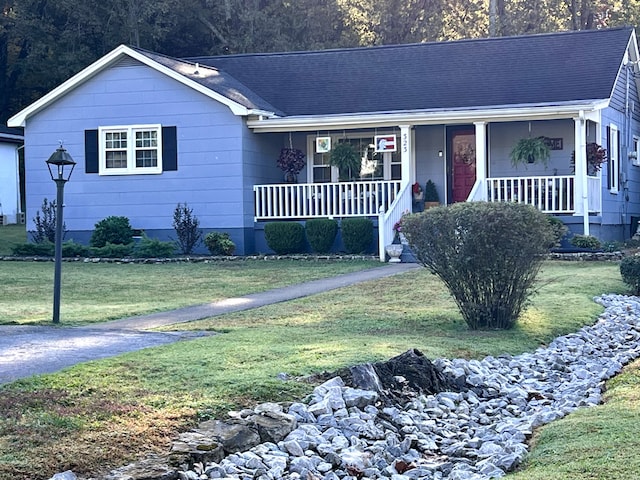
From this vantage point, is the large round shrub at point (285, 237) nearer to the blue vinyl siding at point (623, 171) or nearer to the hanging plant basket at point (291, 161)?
the hanging plant basket at point (291, 161)

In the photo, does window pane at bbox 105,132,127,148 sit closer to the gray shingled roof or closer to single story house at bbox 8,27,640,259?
single story house at bbox 8,27,640,259

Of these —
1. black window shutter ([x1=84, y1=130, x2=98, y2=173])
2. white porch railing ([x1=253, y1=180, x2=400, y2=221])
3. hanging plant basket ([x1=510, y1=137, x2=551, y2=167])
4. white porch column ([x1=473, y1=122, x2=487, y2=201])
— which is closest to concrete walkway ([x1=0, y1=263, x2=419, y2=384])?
white porch railing ([x1=253, y1=180, x2=400, y2=221])

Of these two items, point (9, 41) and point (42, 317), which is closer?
point (42, 317)

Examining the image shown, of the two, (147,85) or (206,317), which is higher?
(147,85)

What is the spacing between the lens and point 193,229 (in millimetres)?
22219

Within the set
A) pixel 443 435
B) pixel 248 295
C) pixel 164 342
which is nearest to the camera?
pixel 443 435

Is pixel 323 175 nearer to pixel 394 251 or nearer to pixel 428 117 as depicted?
pixel 428 117

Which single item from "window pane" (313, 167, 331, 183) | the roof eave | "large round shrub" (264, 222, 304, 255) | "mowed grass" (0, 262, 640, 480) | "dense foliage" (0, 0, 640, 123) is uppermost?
"dense foliage" (0, 0, 640, 123)

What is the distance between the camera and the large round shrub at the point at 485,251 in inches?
417

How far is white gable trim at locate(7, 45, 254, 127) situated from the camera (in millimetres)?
21734

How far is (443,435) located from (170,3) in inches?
1232

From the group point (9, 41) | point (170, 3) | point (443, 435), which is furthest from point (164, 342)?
point (9, 41)

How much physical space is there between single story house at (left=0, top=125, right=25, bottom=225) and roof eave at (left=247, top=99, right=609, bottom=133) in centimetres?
1290

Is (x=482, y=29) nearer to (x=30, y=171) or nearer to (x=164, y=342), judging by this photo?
(x=30, y=171)
